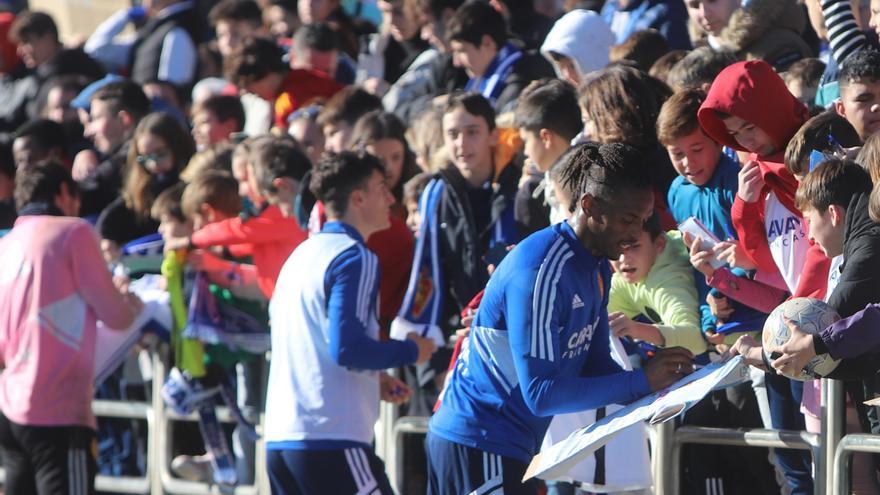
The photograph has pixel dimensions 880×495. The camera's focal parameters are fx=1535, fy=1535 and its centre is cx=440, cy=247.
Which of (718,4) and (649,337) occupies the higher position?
(718,4)

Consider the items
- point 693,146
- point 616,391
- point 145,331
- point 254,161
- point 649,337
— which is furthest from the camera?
point 145,331

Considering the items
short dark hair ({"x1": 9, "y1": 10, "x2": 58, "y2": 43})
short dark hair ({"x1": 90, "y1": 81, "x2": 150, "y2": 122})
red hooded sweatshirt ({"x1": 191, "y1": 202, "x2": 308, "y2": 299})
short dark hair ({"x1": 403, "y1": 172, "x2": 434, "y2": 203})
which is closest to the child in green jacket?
short dark hair ({"x1": 403, "y1": 172, "x2": 434, "y2": 203})

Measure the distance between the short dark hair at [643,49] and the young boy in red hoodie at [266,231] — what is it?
71.9 inches

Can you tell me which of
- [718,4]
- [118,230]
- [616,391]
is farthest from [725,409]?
[118,230]

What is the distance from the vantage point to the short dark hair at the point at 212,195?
8773mm

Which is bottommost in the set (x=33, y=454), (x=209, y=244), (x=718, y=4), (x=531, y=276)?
(x=33, y=454)

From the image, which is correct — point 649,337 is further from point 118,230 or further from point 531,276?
point 118,230

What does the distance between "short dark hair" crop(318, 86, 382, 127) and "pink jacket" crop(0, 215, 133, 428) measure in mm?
1672

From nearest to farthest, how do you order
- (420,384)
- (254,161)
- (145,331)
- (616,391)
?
(616,391)
(420,384)
(254,161)
(145,331)

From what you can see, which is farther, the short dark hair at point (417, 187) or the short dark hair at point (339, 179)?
the short dark hair at point (417, 187)

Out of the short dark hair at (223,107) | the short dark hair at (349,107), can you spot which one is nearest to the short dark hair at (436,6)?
the short dark hair at (349,107)

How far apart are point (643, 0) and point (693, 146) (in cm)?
315

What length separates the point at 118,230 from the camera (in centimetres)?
961

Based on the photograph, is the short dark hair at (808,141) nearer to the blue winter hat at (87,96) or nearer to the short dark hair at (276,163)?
the short dark hair at (276,163)
